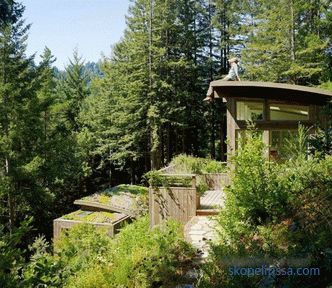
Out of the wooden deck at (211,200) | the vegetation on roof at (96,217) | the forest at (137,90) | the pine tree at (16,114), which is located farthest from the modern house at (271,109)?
the pine tree at (16,114)

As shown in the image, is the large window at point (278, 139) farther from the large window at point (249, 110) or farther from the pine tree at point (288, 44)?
the pine tree at point (288, 44)

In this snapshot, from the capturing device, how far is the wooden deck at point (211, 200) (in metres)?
9.34

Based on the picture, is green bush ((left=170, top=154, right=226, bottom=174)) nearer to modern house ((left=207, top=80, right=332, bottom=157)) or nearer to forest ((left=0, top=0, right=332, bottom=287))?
modern house ((left=207, top=80, right=332, bottom=157))

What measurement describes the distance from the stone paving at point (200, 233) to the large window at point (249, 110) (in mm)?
5388

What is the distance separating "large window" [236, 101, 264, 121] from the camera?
42.1 feet

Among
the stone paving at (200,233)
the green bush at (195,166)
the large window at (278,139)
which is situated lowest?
the stone paving at (200,233)

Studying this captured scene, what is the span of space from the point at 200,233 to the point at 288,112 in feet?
23.3

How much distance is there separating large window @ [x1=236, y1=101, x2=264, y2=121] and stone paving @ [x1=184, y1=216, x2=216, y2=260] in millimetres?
5388

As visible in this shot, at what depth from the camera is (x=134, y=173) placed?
94.3ft

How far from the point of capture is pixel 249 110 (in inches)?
515

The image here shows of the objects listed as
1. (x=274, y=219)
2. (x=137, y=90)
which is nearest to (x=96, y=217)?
(x=274, y=219)

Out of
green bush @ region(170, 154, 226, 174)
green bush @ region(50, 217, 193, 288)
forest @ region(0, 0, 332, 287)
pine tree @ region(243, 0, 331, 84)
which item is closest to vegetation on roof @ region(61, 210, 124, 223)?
forest @ region(0, 0, 332, 287)

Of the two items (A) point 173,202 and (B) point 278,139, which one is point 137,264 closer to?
(A) point 173,202

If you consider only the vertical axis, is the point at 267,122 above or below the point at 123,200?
above
